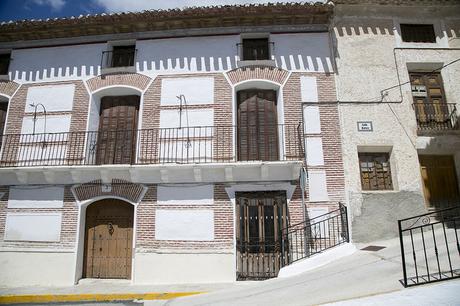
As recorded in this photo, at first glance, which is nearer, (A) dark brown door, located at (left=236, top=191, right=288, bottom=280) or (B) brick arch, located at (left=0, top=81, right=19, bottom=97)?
(A) dark brown door, located at (left=236, top=191, right=288, bottom=280)

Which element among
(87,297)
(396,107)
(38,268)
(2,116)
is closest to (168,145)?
(87,297)

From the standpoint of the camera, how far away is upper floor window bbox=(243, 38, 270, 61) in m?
10.1

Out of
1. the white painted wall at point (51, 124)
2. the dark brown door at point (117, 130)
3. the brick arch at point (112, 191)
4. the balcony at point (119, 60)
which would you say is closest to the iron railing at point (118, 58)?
the balcony at point (119, 60)

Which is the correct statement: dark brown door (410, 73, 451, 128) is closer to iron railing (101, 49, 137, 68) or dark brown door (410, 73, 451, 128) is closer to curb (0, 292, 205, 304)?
curb (0, 292, 205, 304)

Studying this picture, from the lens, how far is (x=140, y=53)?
10.2m

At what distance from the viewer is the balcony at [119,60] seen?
33.1 ft

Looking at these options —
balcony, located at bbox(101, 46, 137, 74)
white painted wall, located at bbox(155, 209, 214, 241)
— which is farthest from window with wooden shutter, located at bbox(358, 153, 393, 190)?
balcony, located at bbox(101, 46, 137, 74)

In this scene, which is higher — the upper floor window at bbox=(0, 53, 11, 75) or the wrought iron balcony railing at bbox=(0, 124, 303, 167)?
the upper floor window at bbox=(0, 53, 11, 75)

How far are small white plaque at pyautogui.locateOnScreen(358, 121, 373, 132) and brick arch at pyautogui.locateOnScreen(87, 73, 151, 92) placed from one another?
6.33m

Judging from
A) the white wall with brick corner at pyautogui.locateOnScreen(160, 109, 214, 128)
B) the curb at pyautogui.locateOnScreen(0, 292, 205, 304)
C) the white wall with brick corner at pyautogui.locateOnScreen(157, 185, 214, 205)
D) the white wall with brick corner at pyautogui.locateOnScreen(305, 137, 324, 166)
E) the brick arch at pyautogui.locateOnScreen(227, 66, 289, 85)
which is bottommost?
the curb at pyautogui.locateOnScreen(0, 292, 205, 304)

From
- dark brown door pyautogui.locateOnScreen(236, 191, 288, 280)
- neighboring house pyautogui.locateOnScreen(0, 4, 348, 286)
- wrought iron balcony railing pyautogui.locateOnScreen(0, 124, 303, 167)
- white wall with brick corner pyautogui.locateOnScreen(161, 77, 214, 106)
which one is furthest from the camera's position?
white wall with brick corner pyautogui.locateOnScreen(161, 77, 214, 106)

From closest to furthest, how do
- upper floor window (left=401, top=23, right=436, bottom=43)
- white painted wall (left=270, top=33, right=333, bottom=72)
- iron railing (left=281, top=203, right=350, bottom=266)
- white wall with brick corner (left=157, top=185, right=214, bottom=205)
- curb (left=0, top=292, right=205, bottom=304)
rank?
1. curb (left=0, top=292, right=205, bottom=304)
2. iron railing (left=281, top=203, right=350, bottom=266)
3. white wall with brick corner (left=157, top=185, right=214, bottom=205)
4. white painted wall (left=270, top=33, right=333, bottom=72)
5. upper floor window (left=401, top=23, right=436, bottom=43)

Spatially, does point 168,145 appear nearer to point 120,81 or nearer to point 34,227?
point 120,81

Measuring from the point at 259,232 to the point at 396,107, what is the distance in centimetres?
528
